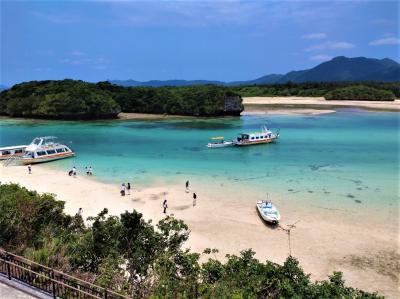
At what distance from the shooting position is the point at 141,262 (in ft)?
38.3

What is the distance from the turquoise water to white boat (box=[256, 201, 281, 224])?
4751 millimetres

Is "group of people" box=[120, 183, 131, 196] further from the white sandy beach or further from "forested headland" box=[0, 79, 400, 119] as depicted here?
the white sandy beach

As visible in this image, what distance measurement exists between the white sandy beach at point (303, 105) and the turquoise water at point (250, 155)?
18638 millimetres

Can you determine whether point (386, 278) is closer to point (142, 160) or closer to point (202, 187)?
point (202, 187)

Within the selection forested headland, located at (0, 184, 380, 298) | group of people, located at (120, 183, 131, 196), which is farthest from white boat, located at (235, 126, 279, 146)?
forested headland, located at (0, 184, 380, 298)

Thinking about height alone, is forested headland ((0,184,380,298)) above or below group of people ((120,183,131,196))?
above

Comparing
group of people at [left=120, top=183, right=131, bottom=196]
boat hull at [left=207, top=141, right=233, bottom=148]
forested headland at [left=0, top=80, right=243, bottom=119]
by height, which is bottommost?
group of people at [left=120, top=183, right=131, bottom=196]

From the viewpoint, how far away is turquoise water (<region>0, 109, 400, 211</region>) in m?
30.3

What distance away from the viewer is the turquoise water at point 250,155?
3027 cm

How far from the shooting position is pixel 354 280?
52.0 ft

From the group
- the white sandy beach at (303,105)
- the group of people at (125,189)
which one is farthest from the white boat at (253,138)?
the white sandy beach at (303,105)

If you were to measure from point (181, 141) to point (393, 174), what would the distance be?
87.6 ft

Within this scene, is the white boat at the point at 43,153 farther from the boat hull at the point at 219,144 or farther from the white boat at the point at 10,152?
the boat hull at the point at 219,144

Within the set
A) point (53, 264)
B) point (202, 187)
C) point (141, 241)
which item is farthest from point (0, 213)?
point (202, 187)
